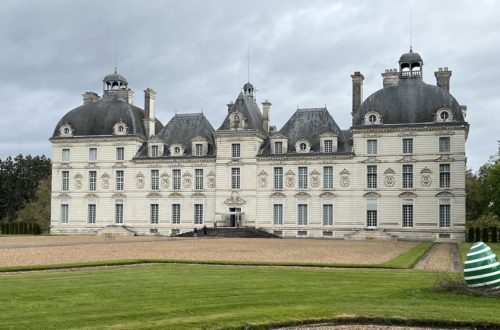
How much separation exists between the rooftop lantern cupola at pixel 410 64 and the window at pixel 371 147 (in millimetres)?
5614

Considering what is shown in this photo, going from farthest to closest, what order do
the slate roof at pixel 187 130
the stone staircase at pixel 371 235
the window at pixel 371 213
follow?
the slate roof at pixel 187 130, the window at pixel 371 213, the stone staircase at pixel 371 235

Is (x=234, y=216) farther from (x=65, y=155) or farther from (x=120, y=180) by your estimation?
(x=65, y=155)

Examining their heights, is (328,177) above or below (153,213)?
above

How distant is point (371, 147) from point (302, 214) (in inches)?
279

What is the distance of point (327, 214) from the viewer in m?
49.8

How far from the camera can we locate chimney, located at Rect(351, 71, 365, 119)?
51.5 meters

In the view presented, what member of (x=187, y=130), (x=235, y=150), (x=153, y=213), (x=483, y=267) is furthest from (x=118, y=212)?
(x=483, y=267)

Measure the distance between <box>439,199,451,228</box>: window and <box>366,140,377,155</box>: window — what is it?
580 centimetres

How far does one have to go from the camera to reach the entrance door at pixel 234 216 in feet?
170

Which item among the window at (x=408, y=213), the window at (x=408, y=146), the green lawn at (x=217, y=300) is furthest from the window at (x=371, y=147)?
the green lawn at (x=217, y=300)

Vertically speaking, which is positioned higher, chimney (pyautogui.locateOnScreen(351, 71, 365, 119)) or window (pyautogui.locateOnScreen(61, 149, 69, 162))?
chimney (pyautogui.locateOnScreen(351, 71, 365, 119))

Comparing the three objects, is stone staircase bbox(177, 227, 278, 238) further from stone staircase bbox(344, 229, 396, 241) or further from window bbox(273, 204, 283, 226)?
stone staircase bbox(344, 229, 396, 241)

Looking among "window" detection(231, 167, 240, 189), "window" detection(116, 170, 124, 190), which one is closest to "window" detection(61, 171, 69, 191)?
"window" detection(116, 170, 124, 190)

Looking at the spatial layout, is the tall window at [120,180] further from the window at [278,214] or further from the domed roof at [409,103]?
the domed roof at [409,103]
